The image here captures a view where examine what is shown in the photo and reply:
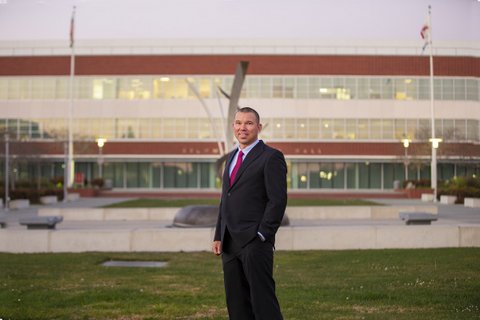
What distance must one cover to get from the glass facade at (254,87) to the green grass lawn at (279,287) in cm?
4097

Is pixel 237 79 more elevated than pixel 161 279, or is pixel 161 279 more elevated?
pixel 237 79

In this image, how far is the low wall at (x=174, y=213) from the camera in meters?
24.7

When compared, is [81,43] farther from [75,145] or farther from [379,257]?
[379,257]

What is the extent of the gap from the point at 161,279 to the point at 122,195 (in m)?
40.1

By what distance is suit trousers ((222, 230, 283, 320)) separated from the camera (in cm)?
520

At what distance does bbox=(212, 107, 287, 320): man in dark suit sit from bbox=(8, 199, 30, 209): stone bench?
29.9 metres

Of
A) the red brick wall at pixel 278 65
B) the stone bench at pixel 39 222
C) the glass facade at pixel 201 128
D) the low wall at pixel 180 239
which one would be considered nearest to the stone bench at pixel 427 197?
the glass facade at pixel 201 128

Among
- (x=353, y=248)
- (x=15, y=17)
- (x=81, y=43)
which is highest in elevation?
(x=81, y=43)

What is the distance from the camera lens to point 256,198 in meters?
5.32

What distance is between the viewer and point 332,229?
14969 millimetres

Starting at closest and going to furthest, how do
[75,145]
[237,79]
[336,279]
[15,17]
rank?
[15,17] → [336,279] → [237,79] → [75,145]

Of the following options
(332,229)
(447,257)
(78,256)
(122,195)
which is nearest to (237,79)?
(332,229)

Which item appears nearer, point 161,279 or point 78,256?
point 161,279

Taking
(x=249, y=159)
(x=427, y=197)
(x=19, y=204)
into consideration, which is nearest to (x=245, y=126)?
(x=249, y=159)
